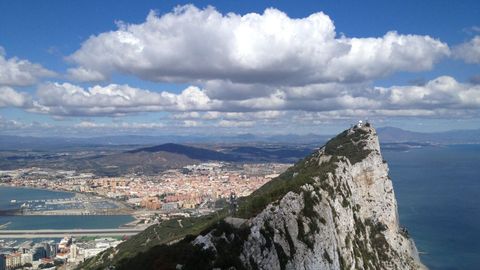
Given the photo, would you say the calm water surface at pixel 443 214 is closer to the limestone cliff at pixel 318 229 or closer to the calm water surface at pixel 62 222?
the limestone cliff at pixel 318 229

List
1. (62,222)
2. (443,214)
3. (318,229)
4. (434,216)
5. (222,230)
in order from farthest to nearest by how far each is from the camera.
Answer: (62,222) < (443,214) < (434,216) < (318,229) < (222,230)

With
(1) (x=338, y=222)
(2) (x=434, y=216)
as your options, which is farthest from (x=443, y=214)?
(1) (x=338, y=222)

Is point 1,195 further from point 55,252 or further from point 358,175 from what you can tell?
point 358,175

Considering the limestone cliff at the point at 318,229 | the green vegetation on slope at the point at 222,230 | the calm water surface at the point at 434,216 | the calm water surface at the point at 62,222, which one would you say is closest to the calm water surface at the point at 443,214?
the calm water surface at the point at 434,216

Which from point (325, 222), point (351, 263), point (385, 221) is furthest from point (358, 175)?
point (325, 222)

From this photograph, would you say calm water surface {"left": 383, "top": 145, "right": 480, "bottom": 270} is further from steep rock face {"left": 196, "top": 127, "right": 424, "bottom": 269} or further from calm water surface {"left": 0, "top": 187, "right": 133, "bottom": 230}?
calm water surface {"left": 0, "top": 187, "right": 133, "bottom": 230}

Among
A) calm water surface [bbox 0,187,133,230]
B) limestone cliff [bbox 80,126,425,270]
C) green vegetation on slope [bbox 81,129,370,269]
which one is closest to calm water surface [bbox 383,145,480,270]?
limestone cliff [bbox 80,126,425,270]

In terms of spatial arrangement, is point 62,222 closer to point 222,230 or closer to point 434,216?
point 434,216

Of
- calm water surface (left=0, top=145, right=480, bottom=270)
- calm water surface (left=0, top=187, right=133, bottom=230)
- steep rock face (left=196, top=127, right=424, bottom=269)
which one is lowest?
calm water surface (left=0, top=187, right=133, bottom=230)
